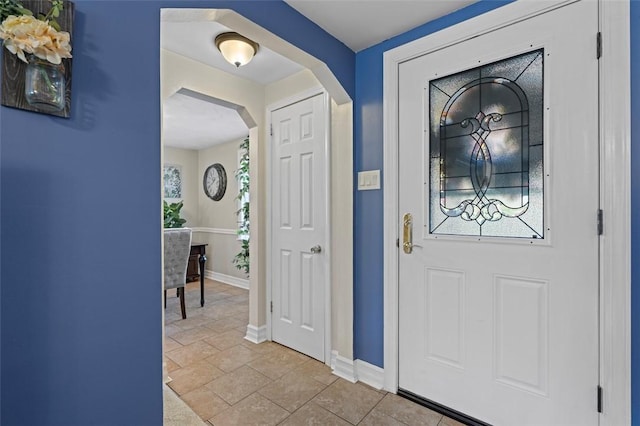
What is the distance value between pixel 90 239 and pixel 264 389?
146cm

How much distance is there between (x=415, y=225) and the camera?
1844 millimetres

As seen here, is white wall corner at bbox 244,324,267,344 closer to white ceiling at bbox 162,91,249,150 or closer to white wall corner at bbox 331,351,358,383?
white wall corner at bbox 331,351,358,383

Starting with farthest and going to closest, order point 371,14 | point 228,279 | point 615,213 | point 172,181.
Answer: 1. point 172,181
2. point 228,279
3. point 371,14
4. point 615,213

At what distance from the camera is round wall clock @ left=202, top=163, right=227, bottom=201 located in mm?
5180

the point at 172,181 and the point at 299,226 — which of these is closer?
the point at 299,226

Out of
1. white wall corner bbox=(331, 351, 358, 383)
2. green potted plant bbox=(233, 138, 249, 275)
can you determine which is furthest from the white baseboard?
white wall corner bbox=(331, 351, 358, 383)

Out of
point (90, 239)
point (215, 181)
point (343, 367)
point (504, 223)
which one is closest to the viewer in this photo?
point (90, 239)

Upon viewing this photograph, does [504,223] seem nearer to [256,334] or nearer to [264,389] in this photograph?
[264,389]

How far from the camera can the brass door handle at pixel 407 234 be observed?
186 centimetres

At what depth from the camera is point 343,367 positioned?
214cm

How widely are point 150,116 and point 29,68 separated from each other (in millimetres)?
354

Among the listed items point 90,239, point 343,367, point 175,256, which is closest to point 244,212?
point 175,256

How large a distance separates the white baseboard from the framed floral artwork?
58.4 inches

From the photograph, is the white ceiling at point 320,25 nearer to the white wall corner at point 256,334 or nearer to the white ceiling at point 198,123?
the white ceiling at point 198,123
